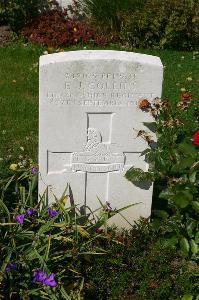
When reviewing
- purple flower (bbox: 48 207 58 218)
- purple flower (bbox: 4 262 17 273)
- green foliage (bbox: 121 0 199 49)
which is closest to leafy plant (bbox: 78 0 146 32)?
green foliage (bbox: 121 0 199 49)

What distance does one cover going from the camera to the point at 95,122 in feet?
13.5

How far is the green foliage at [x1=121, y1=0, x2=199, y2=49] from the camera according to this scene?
828cm

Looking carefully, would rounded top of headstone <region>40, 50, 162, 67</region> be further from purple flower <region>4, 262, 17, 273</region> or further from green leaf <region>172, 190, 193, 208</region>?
purple flower <region>4, 262, 17, 273</region>

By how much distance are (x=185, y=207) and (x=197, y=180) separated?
0.20 meters

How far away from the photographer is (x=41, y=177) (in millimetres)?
4281

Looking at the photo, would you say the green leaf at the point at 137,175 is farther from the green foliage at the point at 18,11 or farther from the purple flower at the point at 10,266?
the green foliage at the point at 18,11

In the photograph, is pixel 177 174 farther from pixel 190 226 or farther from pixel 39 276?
pixel 39 276

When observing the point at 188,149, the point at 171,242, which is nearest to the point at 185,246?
the point at 171,242

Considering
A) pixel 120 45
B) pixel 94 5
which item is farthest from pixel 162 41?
pixel 94 5

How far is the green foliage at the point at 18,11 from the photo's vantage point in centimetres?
877

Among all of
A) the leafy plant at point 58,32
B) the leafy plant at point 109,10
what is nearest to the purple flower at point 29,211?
the leafy plant at point 58,32

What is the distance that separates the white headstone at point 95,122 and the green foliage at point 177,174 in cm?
14

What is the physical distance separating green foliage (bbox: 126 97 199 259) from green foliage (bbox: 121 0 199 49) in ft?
14.2

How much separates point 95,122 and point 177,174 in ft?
2.21
